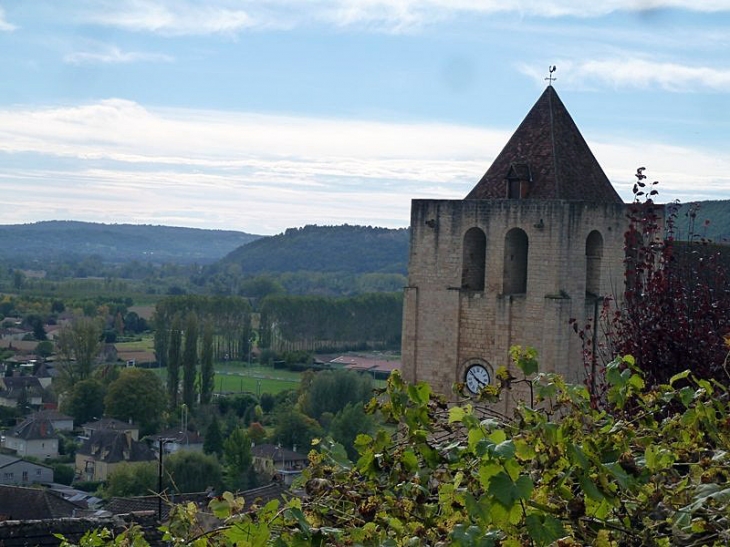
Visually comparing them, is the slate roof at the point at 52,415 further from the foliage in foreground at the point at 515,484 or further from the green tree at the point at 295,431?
the foliage in foreground at the point at 515,484

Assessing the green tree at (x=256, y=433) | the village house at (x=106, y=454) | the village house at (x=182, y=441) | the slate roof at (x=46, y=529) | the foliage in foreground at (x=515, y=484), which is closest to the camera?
the foliage in foreground at (x=515, y=484)

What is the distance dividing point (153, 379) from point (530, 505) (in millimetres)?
57028

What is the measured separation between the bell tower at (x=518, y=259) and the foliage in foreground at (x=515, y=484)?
488 inches

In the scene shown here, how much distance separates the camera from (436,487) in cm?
536

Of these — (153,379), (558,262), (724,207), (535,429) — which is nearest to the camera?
(535,429)

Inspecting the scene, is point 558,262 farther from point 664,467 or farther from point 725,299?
point 664,467

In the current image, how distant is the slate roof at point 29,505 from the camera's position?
27.5m

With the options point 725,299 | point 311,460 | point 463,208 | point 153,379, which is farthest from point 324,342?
point 311,460

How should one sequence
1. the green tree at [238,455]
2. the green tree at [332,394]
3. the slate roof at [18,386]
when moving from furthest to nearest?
→ the slate roof at [18,386] < the green tree at [332,394] < the green tree at [238,455]

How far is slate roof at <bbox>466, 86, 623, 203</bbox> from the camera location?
18109mm

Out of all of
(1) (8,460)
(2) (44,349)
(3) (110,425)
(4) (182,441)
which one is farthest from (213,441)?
(2) (44,349)

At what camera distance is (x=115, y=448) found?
4997 cm

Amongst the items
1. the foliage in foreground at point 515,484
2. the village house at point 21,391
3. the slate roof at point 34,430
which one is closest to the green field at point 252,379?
the village house at point 21,391

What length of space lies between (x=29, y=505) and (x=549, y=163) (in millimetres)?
16100
